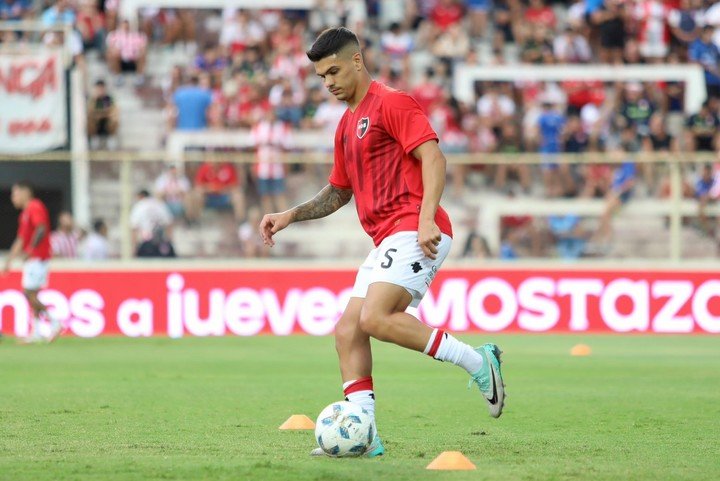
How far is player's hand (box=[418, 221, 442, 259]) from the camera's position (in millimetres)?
7340

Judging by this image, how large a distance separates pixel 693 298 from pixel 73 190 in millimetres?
9286

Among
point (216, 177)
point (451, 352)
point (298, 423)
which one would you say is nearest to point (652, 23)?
point (216, 177)

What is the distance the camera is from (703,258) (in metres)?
19.9

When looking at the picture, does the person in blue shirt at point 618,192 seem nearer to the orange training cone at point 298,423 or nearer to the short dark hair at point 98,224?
the short dark hair at point 98,224

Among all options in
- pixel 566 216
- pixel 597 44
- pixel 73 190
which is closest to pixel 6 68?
pixel 73 190

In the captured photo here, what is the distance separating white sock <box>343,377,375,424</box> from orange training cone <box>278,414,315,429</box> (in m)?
1.39

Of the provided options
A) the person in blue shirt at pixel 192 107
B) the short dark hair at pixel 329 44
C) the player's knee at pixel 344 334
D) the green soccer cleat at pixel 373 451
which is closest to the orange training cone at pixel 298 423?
the green soccer cleat at pixel 373 451

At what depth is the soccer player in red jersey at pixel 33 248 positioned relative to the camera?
18.3 m

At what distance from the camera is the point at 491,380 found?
304 inches

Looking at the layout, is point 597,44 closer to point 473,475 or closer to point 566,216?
point 566,216

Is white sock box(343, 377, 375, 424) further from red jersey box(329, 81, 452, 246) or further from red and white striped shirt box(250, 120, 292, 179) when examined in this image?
red and white striped shirt box(250, 120, 292, 179)

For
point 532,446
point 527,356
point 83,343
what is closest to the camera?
point 532,446

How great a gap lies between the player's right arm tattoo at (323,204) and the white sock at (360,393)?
115cm

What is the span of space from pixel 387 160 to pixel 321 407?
3.33 meters
